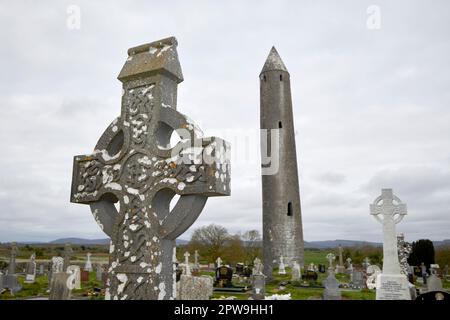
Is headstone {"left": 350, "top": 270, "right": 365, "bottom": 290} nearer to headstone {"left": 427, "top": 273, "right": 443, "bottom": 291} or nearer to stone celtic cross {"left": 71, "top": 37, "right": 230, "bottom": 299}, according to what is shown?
headstone {"left": 427, "top": 273, "right": 443, "bottom": 291}

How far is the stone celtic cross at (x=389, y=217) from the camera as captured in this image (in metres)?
10.6

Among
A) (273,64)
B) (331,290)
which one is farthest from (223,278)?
(273,64)

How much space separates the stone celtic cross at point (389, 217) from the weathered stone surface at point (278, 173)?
1190cm

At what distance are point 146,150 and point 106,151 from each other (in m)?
0.66

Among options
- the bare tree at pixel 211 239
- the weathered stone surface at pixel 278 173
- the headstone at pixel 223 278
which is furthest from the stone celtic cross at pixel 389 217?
the bare tree at pixel 211 239

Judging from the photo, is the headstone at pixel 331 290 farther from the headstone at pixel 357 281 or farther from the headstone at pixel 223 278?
the headstone at pixel 223 278

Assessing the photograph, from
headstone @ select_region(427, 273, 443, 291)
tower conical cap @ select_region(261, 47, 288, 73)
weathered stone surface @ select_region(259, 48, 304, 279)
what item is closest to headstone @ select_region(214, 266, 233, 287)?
weathered stone surface @ select_region(259, 48, 304, 279)

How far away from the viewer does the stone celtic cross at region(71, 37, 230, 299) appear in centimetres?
362

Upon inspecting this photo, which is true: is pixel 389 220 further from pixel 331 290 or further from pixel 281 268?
pixel 281 268

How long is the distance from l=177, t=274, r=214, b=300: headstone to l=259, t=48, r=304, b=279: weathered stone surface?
13231mm

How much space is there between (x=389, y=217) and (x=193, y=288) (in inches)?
238
